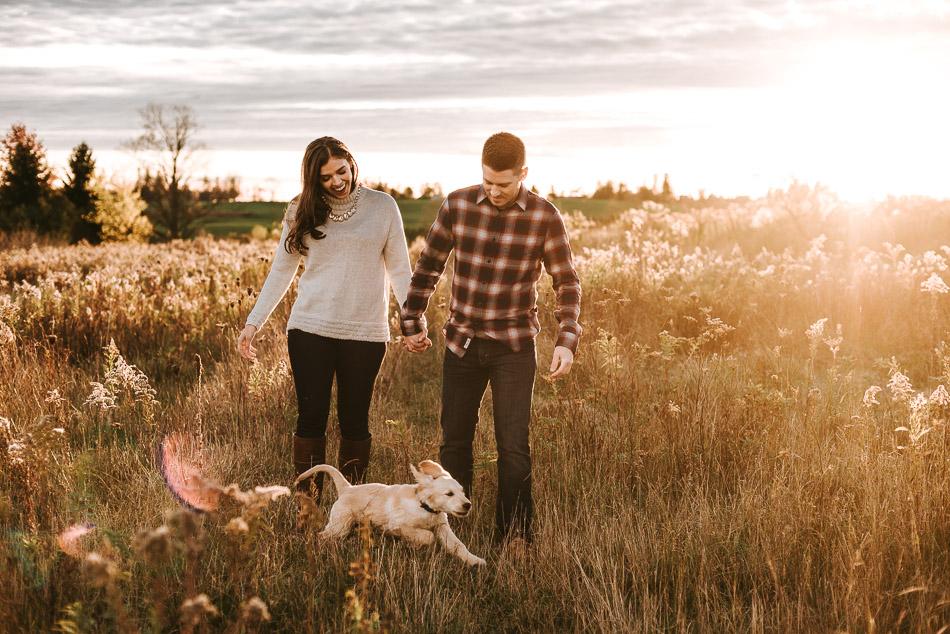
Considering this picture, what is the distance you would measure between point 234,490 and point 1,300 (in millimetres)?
7847

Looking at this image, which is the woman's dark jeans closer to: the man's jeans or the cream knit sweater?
the cream knit sweater

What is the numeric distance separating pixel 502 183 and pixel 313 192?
46.9 inches

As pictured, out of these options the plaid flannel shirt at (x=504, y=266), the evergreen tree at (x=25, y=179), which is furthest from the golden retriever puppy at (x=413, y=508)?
the evergreen tree at (x=25, y=179)

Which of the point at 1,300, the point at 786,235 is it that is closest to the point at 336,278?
the point at 1,300

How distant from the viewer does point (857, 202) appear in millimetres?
15617

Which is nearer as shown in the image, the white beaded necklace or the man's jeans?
the man's jeans

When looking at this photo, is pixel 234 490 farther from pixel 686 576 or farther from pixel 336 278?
pixel 686 576

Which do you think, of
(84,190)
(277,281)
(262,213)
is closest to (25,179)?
(84,190)

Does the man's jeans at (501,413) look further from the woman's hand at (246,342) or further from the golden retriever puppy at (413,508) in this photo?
the woman's hand at (246,342)

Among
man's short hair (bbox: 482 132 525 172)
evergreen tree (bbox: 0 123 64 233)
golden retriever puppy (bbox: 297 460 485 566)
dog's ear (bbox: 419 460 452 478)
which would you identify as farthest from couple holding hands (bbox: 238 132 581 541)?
evergreen tree (bbox: 0 123 64 233)

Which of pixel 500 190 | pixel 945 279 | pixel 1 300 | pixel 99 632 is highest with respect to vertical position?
pixel 500 190

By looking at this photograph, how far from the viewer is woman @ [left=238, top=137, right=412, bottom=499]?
3.98 meters

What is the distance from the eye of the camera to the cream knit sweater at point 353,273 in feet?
13.2

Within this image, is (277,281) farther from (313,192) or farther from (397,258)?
(397,258)
